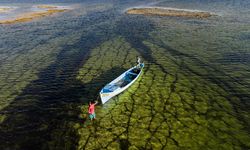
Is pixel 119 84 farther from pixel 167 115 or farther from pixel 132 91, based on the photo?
pixel 167 115

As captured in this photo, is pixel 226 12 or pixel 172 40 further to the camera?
pixel 226 12

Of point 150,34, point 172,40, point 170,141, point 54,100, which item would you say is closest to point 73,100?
point 54,100

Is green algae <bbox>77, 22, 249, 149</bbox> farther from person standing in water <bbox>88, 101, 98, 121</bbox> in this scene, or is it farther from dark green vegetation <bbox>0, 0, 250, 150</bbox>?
person standing in water <bbox>88, 101, 98, 121</bbox>

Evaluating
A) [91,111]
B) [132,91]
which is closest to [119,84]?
[132,91]

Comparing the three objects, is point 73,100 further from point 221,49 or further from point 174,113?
point 221,49

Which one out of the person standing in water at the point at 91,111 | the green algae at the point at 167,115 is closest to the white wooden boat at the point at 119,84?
the green algae at the point at 167,115

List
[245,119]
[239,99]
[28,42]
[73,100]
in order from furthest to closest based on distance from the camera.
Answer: [28,42] → [73,100] → [239,99] → [245,119]
